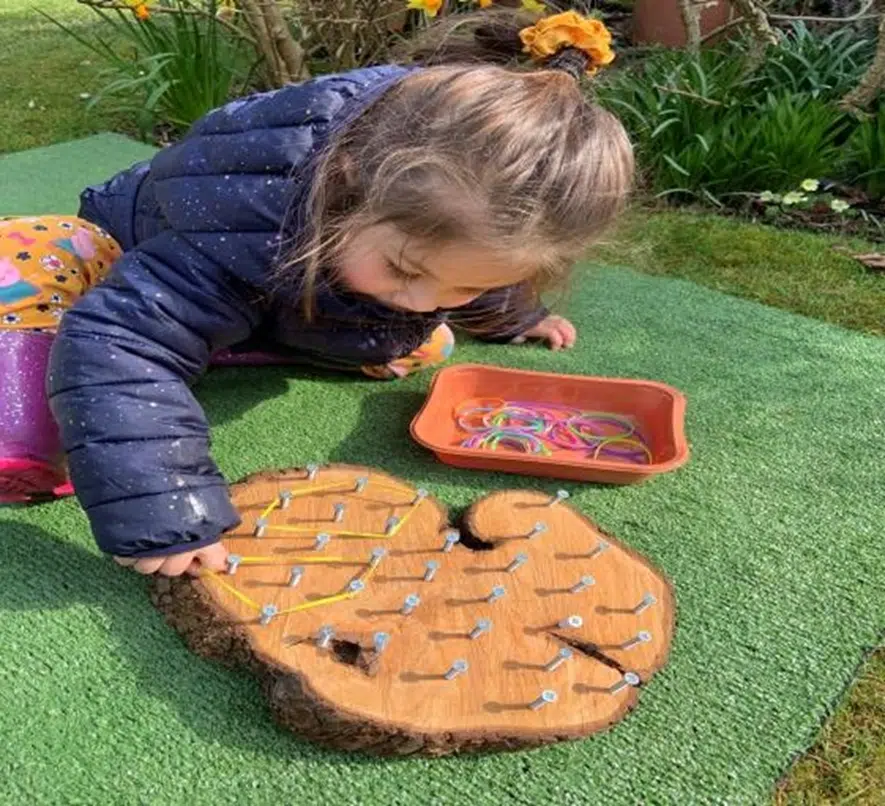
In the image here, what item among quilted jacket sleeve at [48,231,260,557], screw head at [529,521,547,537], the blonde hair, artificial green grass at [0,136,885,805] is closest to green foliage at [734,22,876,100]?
artificial green grass at [0,136,885,805]

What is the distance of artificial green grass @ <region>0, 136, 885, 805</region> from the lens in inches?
41.4

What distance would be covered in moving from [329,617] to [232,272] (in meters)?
0.48

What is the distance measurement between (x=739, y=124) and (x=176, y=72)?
171 cm

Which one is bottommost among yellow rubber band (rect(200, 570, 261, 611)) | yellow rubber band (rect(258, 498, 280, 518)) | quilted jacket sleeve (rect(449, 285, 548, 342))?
quilted jacket sleeve (rect(449, 285, 548, 342))

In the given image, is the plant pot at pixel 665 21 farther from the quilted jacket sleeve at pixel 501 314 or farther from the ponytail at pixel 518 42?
the ponytail at pixel 518 42

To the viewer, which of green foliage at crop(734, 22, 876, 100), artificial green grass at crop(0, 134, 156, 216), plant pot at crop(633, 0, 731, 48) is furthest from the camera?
plant pot at crop(633, 0, 731, 48)

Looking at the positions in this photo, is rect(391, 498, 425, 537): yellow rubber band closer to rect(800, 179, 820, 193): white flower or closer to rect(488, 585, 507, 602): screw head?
rect(488, 585, 507, 602): screw head

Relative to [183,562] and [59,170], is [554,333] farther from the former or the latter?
[59,170]

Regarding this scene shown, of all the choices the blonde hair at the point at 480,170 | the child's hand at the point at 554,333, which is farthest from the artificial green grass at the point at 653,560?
the blonde hair at the point at 480,170

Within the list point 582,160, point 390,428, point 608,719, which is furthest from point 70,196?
point 608,719

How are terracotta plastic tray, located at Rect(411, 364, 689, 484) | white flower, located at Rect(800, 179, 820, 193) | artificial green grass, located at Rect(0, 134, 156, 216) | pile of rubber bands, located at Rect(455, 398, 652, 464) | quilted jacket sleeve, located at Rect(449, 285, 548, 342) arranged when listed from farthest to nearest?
white flower, located at Rect(800, 179, 820, 193) → artificial green grass, located at Rect(0, 134, 156, 216) → quilted jacket sleeve, located at Rect(449, 285, 548, 342) → pile of rubber bands, located at Rect(455, 398, 652, 464) → terracotta plastic tray, located at Rect(411, 364, 689, 484)

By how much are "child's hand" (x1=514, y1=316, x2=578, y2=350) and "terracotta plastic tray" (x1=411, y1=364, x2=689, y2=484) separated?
188 mm

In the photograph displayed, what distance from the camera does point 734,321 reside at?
2.07m

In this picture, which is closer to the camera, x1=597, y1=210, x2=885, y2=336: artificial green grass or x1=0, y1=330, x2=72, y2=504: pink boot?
x1=0, y1=330, x2=72, y2=504: pink boot
